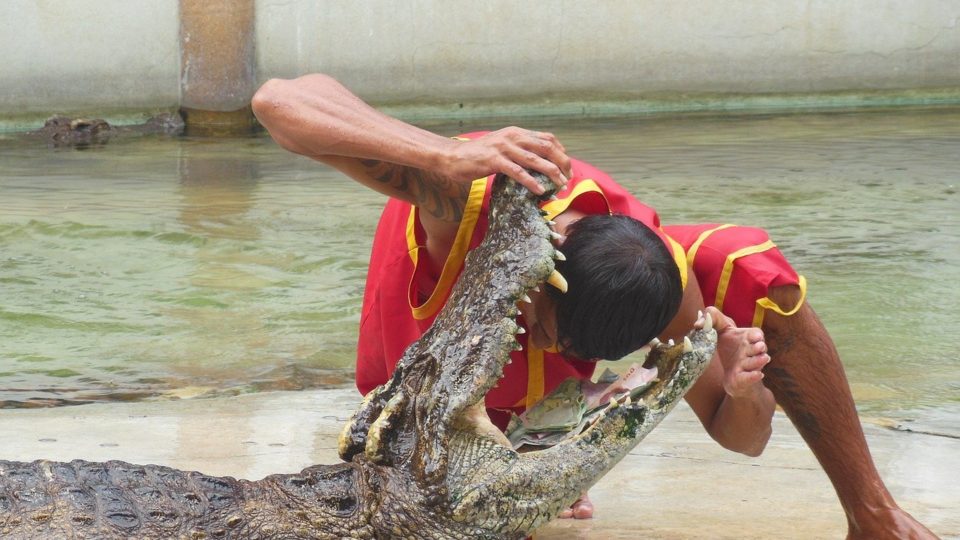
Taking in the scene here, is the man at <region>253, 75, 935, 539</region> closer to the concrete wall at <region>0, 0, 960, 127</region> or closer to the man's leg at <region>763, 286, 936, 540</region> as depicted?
the man's leg at <region>763, 286, 936, 540</region>

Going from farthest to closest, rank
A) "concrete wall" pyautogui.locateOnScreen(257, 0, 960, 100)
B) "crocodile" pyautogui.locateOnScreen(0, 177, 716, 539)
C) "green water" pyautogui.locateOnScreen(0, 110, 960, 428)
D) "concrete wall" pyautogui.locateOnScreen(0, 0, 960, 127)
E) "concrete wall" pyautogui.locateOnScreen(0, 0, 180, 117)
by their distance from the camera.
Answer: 1. "concrete wall" pyautogui.locateOnScreen(257, 0, 960, 100)
2. "concrete wall" pyautogui.locateOnScreen(0, 0, 960, 127)
3. "concrete wall" pyautogui.locateOnScreen(0, 0, 180, 117)
4. "green water" pyautogui.locateOnScreen(0, 110, 960, 428)
5. "crocodile" pyautogui.locateOnScreen(0, 177, 716, 539)

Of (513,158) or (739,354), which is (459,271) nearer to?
(513,158)

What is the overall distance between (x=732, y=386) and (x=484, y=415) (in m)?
0.60

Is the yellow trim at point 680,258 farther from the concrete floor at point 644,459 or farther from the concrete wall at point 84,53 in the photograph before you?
the concrete wall at point 84,53

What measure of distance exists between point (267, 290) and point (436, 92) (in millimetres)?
5709

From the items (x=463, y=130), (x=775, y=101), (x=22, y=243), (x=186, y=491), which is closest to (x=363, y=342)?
(x=186, y=491)

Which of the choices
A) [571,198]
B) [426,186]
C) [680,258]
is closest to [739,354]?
[680,258]

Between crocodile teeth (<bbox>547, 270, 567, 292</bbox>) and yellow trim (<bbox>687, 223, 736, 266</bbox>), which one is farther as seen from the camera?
yellow trim (<bbox>687, 223, 736, 266</bbox>)

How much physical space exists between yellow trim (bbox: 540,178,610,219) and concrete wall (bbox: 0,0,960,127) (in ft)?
26.6

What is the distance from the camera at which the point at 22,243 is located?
19.8ft

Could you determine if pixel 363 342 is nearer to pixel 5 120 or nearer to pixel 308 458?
pixel 308 458

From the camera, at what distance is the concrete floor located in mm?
2623

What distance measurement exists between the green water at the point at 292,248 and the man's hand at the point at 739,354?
1.28 meters

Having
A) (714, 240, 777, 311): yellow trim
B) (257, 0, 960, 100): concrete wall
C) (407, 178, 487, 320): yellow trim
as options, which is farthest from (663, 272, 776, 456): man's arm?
(257, 0, 960, 100): concrete wall
